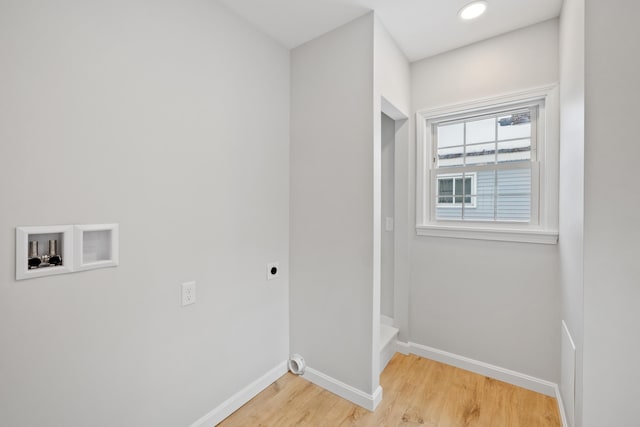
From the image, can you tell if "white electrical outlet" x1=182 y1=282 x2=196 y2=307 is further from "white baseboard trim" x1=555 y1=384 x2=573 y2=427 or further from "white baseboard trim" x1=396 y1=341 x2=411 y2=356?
"white baseboard trim" x1=555 y1=384 x2=573 y2=427

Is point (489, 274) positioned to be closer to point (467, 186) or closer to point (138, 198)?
point (467, 186)

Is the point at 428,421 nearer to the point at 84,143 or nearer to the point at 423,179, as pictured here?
the point at 423,179

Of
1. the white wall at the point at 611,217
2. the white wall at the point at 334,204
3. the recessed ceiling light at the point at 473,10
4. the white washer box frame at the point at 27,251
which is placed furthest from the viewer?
the white wall at the point at 334,204

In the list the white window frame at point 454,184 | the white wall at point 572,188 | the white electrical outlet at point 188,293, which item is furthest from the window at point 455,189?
the white electrical outlet at point 188,293

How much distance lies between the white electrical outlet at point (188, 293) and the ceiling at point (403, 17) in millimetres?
1700

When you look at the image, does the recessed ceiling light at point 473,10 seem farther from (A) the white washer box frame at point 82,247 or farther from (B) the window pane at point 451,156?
(A) the white washer box frame at point 82,247

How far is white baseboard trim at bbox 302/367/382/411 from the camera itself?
71.4 inches

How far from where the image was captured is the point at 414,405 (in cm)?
184

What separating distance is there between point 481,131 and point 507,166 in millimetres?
Result: 353

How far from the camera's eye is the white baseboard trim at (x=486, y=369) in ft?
6.34

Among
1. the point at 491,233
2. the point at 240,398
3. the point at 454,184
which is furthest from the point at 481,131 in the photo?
the point at 240,398

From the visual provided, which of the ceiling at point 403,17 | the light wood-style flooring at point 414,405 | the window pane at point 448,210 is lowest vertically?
the light wood-style flooring at point 414,405

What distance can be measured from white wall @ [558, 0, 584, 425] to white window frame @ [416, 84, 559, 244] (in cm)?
9

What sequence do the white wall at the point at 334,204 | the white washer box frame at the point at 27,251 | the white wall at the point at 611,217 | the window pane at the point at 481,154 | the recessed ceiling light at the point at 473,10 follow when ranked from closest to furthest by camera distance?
the white washer box frame at the point at 27,251 → the white wall at the point at 611,217 → the recessed ceiling light at the point at 473,10 → the white wall at the point at 334,204 → the window pane at the point at 481,154
